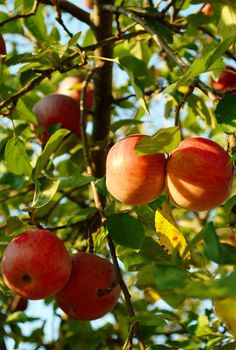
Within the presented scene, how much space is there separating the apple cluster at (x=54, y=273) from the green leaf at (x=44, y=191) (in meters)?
0.14

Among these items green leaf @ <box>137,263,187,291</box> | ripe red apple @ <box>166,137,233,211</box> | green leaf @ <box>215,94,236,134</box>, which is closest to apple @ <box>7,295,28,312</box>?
ripe red apple @ <box>166,137,233,211</box>

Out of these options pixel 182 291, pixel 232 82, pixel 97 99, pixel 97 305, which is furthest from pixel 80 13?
pixel 182 291

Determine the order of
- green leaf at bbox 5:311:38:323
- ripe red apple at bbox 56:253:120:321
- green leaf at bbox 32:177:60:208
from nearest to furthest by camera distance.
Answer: green leaf at bbox 32:177:60:208 < ripe red apple at bbox 56:253:120:321 < green leaf at bbox 5:311:38:323

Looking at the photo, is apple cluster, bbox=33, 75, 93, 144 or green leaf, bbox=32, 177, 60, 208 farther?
apple cluster, bbox=33, 75, 93, 144

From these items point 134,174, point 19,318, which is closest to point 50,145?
point 134,174

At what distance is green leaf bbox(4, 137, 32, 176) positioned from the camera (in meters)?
1.60

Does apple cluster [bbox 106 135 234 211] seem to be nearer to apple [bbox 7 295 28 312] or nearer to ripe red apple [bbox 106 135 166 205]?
ripe red apple [bbox 106 135 166 205]

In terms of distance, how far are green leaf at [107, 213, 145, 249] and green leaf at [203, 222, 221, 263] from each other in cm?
40

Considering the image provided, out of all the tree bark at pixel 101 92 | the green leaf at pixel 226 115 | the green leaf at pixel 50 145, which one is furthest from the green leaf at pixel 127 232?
the tree bark at pixel 101 92

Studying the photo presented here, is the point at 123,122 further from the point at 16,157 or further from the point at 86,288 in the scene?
the point at 86,288

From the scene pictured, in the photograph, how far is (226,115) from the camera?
1111 mm

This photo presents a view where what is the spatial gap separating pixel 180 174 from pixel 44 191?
0.31 metres

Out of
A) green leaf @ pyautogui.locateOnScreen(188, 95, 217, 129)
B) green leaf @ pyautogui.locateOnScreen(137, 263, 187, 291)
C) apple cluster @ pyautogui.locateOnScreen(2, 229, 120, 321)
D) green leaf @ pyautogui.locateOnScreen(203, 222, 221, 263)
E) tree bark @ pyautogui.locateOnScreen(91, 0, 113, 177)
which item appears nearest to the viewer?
green leaf @ pyautogui.locateOnScreen(137, 263, 187, 291)

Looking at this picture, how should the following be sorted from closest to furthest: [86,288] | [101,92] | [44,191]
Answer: [44,191], [86,288], [101,92]
